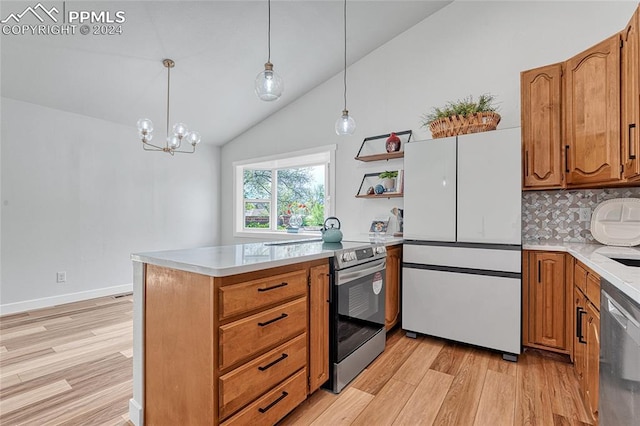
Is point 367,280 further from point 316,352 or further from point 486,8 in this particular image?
point 486,8

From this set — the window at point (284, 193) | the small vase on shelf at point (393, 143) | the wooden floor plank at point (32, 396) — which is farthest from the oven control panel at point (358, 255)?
the wooden floor plank at point (32, 396)

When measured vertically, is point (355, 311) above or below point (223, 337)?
below

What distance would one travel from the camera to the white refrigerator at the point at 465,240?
243 centimetres

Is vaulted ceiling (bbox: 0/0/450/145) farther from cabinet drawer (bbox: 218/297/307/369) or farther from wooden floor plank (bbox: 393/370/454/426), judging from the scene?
wooden floor plank (bbox: 393/370/454/426)

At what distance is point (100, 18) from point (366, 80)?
2.82m

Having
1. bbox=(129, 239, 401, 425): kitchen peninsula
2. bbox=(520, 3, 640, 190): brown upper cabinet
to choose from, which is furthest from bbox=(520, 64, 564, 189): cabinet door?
bbox=(129, 239, 401, 425): kitchen peninsula

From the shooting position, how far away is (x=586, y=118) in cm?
232

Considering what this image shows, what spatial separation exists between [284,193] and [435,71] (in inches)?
111

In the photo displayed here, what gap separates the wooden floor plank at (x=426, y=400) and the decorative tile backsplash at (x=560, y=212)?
1599mm

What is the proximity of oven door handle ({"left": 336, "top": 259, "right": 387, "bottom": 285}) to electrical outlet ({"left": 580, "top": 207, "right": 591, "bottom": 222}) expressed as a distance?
71.8 inches

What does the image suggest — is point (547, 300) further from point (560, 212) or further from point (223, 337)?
point (223, 337)

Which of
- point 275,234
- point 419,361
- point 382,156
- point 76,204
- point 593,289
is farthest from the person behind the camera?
point 275,234

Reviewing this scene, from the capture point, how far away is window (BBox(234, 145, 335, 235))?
4.53 metres

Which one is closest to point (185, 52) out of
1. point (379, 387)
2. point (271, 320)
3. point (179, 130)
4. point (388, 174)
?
point (179, 130)
